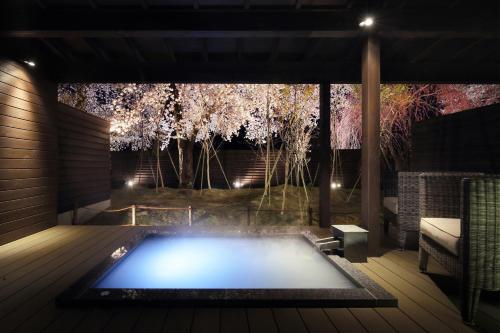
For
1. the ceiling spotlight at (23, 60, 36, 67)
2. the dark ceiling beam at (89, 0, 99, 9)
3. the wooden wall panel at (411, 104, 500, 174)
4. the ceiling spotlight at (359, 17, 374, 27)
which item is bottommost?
the wooden wall panel at (411, 104, 500, 174)

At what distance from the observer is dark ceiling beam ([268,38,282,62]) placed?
4330mm

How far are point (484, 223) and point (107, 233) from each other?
483cm

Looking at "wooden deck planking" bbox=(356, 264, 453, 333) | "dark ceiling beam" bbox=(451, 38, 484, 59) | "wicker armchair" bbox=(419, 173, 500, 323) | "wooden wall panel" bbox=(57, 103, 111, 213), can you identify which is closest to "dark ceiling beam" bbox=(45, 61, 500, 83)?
"dark ceiling beam" bbox=(451, 38, 484, 59)

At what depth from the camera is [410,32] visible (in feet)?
11.6

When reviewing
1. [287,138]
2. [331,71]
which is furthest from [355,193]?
[331,71]

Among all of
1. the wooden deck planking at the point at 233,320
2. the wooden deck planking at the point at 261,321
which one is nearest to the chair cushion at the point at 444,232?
the wooden deck planking at the point at 261,321

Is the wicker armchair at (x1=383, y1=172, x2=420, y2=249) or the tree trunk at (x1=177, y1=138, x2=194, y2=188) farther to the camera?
the tree trunk at (x1=177, y1=138, x2=194, y2=188)

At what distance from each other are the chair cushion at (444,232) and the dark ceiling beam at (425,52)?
9.53ft

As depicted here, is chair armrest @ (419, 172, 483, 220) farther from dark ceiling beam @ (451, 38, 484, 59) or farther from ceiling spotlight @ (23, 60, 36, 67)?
ceiling spotlight @ (23, 60, 36, 67)

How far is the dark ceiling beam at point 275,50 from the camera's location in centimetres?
433

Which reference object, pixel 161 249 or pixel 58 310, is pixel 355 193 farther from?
pixel 58 310

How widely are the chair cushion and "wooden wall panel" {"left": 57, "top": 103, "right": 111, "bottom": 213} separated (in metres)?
6.49

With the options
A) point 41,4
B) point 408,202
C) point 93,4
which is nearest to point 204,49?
point 93,4

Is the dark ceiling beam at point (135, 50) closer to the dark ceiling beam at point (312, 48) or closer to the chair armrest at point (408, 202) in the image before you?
the dark ceiling beam at point (312, 48)
